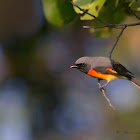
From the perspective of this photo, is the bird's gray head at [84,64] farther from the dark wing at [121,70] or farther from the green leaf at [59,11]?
the green leaf at [59,11]

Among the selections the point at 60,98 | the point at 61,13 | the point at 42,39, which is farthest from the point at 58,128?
the point at 61,13

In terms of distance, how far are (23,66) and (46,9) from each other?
1187 centimetres

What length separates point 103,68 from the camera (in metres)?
2.96

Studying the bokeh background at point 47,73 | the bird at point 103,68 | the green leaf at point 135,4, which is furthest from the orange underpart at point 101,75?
the bokeh background at point 47,73

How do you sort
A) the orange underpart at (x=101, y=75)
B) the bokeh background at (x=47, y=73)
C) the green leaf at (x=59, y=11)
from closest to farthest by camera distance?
the orange underpart at (x=101, y=75), the green leaf at (x=59, y=11), the bokeh background at (x=47, y=73)

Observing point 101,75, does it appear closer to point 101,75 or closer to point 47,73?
point 101,75

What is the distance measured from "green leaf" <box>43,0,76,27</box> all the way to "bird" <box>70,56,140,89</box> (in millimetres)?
652

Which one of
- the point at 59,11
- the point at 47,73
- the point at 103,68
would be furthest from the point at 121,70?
the point at 47,73

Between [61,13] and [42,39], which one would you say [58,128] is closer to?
[42,39]

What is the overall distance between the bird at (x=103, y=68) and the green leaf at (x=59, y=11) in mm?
652

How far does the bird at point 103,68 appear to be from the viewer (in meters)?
2.85

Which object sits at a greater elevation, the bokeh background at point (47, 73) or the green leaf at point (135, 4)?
the green leaf at point (135, 4)

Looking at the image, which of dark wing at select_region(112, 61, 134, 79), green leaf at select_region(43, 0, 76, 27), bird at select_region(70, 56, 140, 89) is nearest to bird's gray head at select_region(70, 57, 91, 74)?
bird at select_region(70, 56, 140, 89)

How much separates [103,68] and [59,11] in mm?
870
